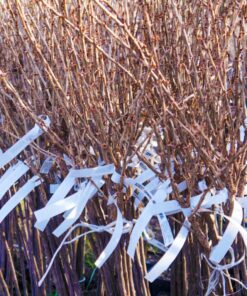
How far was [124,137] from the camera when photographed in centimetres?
206

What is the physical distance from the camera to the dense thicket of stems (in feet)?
6.33

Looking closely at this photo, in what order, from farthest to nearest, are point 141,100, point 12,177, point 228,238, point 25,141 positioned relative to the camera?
point 12,177, point 25,141, point 228,238, point 141,100

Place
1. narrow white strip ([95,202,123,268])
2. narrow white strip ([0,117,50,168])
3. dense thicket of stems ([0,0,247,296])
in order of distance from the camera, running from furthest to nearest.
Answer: narrow white strip ([0,117,50,168])
narrow white strip ([95,202,123,268])
dense thicket of stems ([0,0,247,296])

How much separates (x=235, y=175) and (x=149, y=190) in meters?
0.28

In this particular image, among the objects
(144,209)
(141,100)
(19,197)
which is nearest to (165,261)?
(144,209)

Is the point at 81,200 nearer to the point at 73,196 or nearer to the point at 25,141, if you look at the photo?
the point at 73,196

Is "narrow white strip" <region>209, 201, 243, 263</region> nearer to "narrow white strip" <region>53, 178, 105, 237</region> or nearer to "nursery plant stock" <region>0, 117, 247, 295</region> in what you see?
"nursery plant stock" <region>0, 117, 247, 295</region>

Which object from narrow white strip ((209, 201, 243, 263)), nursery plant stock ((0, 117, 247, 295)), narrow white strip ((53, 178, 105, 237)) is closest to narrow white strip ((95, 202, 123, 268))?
nursery plant stock ((0, 117, 247, 295))

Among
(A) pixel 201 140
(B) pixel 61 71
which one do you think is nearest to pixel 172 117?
(A) pixel 201 140

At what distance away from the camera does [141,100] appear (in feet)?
6.22

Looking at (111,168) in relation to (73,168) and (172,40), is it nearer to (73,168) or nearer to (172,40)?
(73,168)

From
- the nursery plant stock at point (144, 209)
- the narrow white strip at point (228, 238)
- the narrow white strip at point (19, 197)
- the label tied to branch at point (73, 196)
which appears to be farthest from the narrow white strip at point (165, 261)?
the narrow white strip at point (19, 197)

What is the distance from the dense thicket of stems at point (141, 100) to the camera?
6.33 ft

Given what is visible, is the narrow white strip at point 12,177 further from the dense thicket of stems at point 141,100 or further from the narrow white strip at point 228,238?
the narrow white strip at point 228,238
